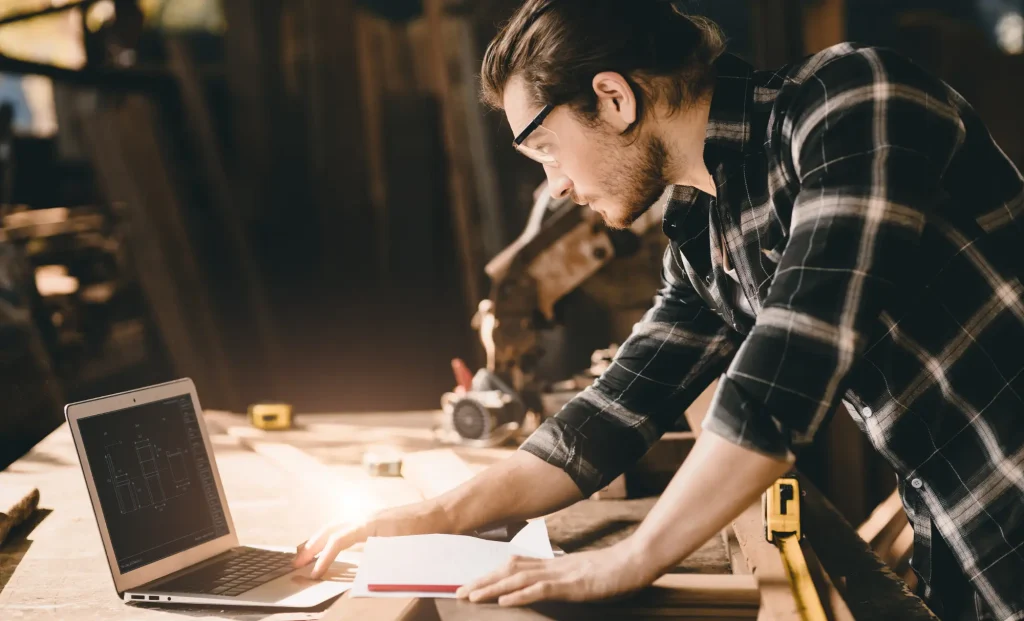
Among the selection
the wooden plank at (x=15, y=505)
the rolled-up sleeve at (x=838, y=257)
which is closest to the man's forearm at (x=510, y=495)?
the rolled-up sleeve at (x=838, y=257)

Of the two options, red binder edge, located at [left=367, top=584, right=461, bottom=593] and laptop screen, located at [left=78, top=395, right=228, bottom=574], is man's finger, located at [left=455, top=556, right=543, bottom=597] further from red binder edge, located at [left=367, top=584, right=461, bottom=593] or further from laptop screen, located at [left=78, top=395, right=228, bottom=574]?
laptop screen, located at [left=78, top=395, right=228, bottom=574]

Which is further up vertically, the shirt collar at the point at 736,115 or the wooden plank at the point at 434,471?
the shirt collar at the point at 736,115

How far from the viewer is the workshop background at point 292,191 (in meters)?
4.54

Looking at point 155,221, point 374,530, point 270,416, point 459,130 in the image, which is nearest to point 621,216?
point 374,530

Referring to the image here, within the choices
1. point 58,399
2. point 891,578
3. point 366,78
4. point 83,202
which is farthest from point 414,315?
point 891,578

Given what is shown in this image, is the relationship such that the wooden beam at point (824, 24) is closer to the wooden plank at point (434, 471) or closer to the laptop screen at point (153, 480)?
the wooden plank at point (434, 471)

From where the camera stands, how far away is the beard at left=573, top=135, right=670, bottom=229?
146cm

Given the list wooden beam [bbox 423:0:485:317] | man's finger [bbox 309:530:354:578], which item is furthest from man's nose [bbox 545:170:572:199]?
wooden beam [bbox 423:0:485:317]

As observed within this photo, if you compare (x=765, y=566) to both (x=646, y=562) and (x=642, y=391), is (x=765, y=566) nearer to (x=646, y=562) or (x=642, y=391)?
(x=646, y=562)

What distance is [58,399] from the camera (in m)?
3.89

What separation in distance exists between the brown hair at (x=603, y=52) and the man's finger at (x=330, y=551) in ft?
2.66

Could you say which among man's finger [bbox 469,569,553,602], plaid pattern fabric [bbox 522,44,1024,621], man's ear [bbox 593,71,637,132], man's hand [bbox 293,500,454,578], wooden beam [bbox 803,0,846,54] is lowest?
man's hand [bbox 293,500,454,578]

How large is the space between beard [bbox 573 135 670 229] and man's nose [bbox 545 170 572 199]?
8 centimetres

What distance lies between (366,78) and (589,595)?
162 inches
